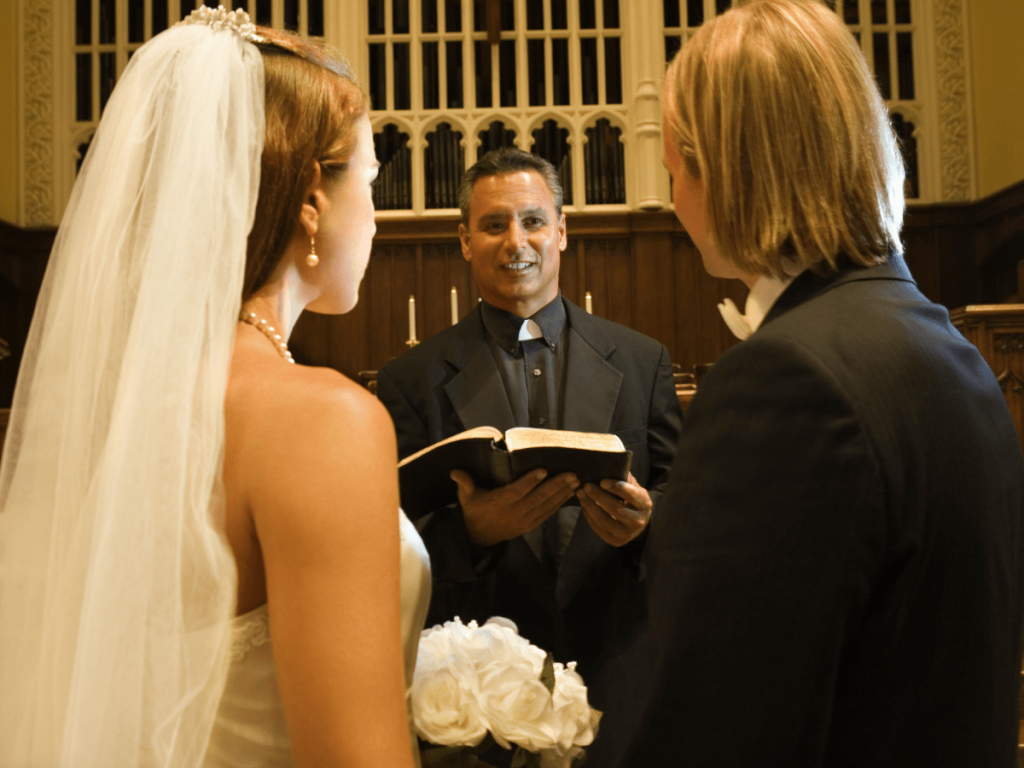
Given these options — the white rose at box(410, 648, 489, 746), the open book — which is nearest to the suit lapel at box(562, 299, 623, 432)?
the open book

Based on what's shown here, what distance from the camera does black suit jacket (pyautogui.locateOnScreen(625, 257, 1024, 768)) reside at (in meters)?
1.01

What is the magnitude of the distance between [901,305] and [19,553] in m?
1.31

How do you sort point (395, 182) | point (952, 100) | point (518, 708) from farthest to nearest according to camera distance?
point (395, 182)
point (952, 100)
point (518, 708)

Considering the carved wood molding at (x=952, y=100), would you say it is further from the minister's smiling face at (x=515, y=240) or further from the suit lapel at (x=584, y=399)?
the suit lapel at (x=584, y=399)

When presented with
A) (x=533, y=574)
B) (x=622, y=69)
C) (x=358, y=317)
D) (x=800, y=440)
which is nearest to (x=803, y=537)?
(x=800, y=440)

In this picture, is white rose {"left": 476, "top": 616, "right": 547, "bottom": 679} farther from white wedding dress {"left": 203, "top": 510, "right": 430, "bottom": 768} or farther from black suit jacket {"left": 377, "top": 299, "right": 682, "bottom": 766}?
black suit jacket {"left": 377, "top": 299, "right": 682, "bottom": 766}

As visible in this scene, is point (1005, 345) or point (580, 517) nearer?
point (580, 517)

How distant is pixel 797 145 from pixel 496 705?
0.93m

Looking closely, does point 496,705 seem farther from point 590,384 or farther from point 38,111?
point 38,111

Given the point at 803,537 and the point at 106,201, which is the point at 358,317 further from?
the point at 803,537

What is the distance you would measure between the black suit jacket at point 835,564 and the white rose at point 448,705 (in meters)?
0.39

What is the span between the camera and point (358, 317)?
8758 mm

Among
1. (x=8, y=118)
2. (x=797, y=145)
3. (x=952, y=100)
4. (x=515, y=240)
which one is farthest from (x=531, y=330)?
(x=8, y=118)

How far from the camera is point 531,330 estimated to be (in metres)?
3.03
